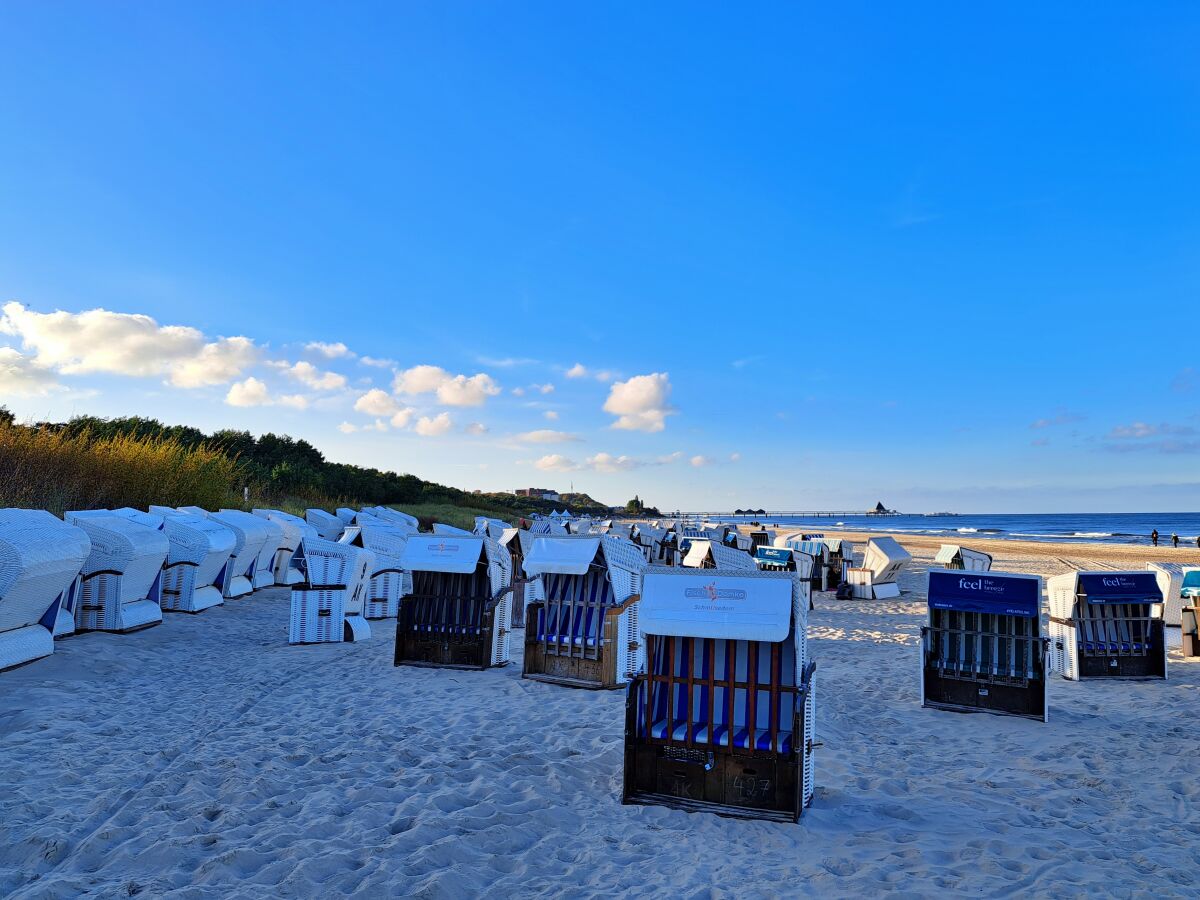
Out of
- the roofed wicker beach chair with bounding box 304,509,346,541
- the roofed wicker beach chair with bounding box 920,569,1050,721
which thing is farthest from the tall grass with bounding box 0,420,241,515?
the roofed wicker beach chair with bounding box 920,569,1050,721

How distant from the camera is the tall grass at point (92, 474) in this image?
18.6 meters

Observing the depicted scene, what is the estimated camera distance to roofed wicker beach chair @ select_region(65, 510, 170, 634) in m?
11.0

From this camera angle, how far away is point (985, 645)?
8.66m

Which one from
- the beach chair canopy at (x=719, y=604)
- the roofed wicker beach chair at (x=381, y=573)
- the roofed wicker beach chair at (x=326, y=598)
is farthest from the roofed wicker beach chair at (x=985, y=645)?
the roofed wicker beach chair at (x=381, y=573)

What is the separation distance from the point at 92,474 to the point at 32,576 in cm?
1538

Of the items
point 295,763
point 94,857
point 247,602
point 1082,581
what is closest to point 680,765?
point 295,763

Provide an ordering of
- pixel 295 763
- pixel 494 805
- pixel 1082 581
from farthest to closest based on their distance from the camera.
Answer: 1. pixel 1082 581
2. pixel 295 763
3. pixel 494 805

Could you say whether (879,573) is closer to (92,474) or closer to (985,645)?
(985,645)

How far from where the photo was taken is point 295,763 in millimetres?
6148

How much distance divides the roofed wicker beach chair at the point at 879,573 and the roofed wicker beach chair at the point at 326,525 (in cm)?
1457

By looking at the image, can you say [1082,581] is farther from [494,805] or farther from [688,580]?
[494,805]

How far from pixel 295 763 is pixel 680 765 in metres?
3.31

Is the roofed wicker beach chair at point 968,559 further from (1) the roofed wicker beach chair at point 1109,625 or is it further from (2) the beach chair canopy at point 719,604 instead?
(2) the beach chair canopy at point 719,604

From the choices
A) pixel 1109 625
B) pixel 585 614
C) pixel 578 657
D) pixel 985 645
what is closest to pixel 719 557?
pixel 585 614
